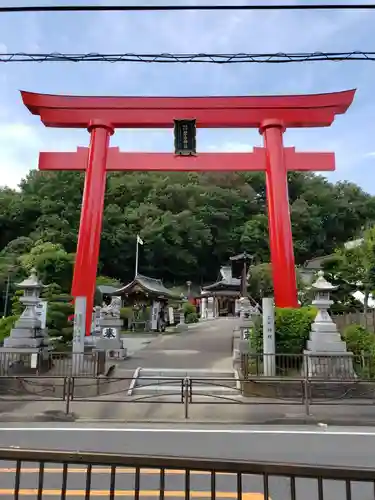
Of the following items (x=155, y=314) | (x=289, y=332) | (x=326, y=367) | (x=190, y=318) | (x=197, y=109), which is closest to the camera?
(x=326, y=367)

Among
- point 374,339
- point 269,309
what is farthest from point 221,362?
point 374,339

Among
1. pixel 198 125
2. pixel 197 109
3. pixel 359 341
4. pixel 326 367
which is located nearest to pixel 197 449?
pixel 326 367

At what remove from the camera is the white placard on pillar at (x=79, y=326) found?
11.9 metres

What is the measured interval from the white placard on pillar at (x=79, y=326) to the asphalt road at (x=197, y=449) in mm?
4558

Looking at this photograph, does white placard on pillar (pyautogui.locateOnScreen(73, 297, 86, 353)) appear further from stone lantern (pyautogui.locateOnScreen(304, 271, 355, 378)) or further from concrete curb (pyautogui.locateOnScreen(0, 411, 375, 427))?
stone lantern (pyautogui.locateOnScreen(304, 271, 355, 378))

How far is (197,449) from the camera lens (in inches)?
227

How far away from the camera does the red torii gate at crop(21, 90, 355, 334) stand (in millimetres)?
15781

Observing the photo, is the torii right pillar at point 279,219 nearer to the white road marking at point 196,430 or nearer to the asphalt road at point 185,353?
the asphalt road at point 185,353

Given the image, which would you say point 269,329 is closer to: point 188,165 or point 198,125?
point 188,165

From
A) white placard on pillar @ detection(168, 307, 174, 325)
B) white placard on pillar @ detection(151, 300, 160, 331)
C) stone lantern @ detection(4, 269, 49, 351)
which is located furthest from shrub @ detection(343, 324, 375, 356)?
white placard on pillar @ detection(168, 307, 174, 325)

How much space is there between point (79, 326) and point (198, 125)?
9542 millimetres

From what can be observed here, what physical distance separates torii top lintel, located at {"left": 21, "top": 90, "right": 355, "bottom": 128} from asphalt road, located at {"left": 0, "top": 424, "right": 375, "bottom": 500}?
1253cm

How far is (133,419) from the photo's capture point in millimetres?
7863

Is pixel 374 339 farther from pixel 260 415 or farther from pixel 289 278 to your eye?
pixel 260 415
